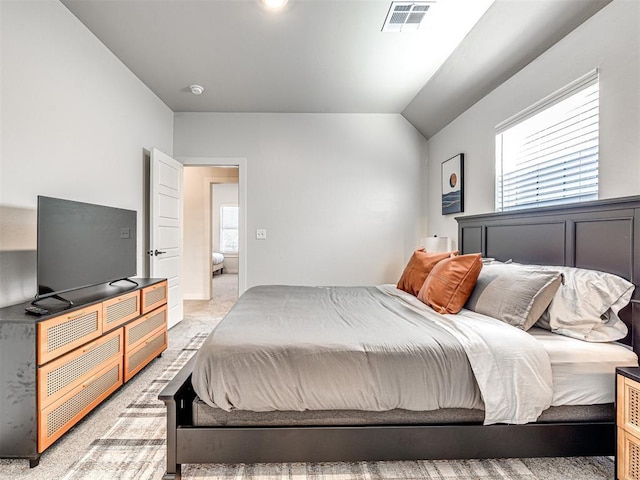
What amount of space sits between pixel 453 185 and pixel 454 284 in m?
1.94

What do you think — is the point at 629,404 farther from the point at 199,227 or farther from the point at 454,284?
the point at 199,227

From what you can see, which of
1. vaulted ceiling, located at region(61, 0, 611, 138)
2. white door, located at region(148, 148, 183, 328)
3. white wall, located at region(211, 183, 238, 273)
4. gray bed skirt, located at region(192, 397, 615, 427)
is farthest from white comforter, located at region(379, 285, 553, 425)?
white wall, located at region(211, 183, 238, 273)

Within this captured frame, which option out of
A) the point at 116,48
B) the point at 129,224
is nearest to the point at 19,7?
the point at 116,48

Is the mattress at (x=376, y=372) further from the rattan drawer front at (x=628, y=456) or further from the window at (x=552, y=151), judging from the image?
the window at (x=552, y=151)

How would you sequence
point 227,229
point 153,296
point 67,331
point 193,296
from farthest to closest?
point 227,229 < point 193,296 < point 153,296 < point 67,331

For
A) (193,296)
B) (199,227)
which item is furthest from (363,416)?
(199,227)

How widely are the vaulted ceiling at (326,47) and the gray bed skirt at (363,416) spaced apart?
218 centimetres

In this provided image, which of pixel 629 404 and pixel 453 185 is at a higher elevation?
pixel 453 185

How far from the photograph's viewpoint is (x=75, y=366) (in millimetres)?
1765

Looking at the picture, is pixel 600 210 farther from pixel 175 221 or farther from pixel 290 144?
pixel 175 221

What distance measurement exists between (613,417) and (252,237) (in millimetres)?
3639

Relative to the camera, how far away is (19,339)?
1.52 m

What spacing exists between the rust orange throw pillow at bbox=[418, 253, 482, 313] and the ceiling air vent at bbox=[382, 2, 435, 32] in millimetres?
1779

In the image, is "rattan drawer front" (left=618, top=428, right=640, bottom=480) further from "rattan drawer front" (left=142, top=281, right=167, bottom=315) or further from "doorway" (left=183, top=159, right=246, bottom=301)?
"doorway" (left=183, top=159, right=246, bottom=301)
